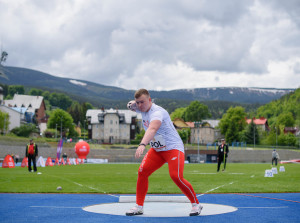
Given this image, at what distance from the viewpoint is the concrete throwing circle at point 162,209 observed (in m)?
8.02

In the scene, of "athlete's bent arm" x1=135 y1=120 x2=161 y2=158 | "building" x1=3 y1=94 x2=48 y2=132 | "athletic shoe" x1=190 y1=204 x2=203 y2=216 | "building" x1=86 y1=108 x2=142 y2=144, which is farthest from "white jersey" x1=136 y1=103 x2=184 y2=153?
"building" x1=3 y1=94 x2=48 y2=132

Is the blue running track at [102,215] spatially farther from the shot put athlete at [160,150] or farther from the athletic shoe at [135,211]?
the shot put athlete at [160,150]

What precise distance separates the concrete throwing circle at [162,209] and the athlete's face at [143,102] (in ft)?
6.36

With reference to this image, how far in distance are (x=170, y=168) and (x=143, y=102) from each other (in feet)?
4.23

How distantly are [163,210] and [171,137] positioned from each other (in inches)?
64.1

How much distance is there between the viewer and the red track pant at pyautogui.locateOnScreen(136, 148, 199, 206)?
770cm

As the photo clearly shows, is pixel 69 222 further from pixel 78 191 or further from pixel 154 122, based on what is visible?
pixel 78 191

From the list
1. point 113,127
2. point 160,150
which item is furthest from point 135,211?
point 113,127

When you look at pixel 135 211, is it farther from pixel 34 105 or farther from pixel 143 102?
pixel 34 105

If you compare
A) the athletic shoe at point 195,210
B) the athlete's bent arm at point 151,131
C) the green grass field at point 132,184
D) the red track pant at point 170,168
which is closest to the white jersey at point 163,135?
the red track pant at point 170,168

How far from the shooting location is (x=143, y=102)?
→ 7586 mm

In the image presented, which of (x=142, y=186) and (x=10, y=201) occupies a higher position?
(x=142, y=186)

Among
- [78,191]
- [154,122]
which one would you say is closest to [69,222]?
[154,122]

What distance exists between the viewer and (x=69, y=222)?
22.8 ft
